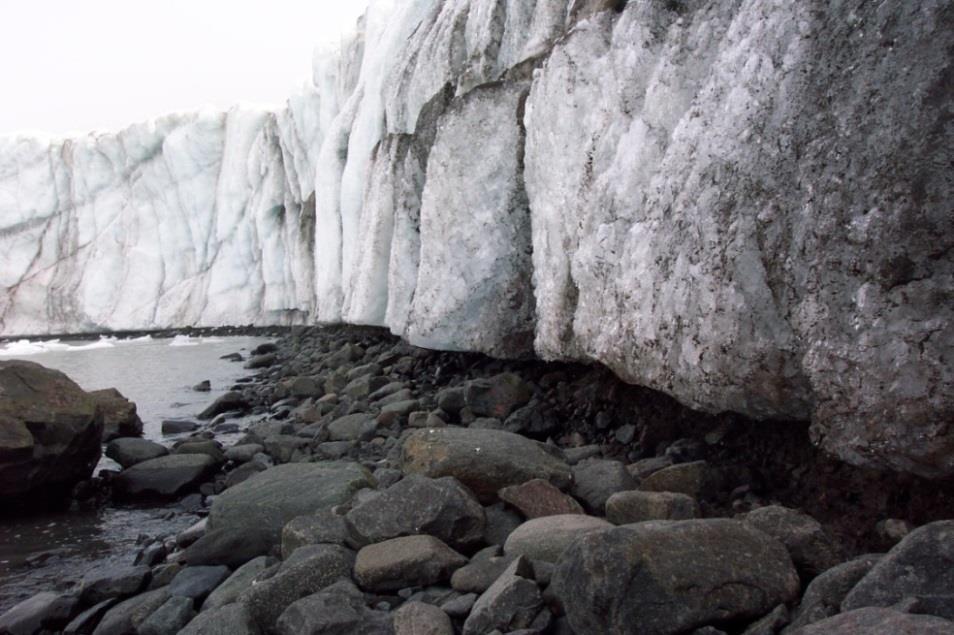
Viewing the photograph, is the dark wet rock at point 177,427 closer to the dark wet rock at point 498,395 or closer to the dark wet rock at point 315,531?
the dark wet rock at point 498,395

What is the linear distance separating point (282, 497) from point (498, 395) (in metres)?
1.89

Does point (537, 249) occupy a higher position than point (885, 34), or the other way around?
point (885, 34)

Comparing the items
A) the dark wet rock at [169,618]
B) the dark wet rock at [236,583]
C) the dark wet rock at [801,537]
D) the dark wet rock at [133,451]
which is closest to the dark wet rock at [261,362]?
the dark wet rock at [133,451]

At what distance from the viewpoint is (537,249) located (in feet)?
17.6

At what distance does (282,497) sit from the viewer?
400cm

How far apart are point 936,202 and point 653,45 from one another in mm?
2363

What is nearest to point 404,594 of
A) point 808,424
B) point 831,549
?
point 831,549

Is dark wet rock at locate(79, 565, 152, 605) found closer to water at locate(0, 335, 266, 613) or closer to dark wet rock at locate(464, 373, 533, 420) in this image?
water at locate(0, 335, 266, 613)

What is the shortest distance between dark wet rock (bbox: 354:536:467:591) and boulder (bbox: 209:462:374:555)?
3.17ft

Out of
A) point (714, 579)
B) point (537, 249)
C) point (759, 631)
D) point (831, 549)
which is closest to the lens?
point (759, 631)

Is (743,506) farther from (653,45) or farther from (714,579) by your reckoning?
(653,45)

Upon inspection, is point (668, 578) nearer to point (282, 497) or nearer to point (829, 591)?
point (829, 591)

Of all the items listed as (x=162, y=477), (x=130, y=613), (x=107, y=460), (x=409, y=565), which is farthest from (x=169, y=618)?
(x=107, y=460)

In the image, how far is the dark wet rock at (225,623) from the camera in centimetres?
278
